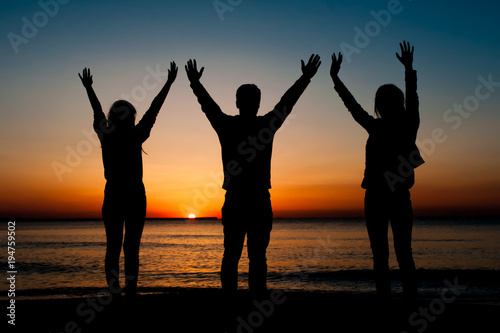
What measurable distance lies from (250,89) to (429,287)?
13.8m

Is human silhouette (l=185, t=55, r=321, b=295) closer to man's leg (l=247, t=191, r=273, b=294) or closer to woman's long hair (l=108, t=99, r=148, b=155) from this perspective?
man's leg (l=247, t=191, r=273, b=294)

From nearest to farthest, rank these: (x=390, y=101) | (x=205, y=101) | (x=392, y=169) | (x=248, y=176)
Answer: (x=248, y=176), (x=205, y=101), (x=392, y=169), (x=390, y=101)

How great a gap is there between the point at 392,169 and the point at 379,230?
0.67m

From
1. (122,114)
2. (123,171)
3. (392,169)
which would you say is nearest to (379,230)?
(392,169)

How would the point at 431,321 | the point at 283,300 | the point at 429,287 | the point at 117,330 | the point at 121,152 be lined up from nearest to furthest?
1. the point at 117,330
2. the point at 431,321
3. the point at 121,152
4. the point at 283,300
5. the point at 429,287

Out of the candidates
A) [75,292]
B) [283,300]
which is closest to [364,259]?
[75,292]

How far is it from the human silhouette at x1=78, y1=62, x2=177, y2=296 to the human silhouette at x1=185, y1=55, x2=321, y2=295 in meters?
1.40

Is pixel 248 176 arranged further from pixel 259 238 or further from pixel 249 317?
pixel 249 317

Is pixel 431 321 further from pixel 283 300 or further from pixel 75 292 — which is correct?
pixel 75 292

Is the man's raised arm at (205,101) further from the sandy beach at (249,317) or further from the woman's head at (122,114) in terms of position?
the sandy beach at (249,317)

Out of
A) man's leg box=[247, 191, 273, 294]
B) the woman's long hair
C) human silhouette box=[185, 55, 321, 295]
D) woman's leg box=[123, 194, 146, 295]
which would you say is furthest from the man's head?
woman's leg box=[123, 194, 146, 295]

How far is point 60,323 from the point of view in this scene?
13.7ft

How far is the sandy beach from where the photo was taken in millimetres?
3791

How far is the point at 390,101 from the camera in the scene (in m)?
4.14
